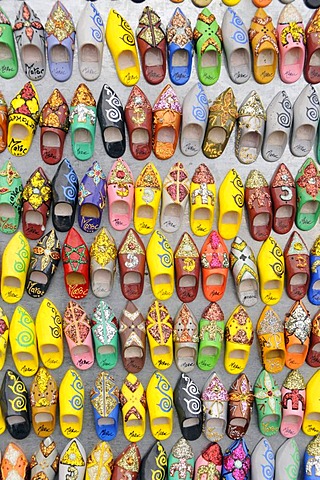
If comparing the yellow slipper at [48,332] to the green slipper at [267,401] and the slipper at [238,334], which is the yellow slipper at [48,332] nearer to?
the slipper at [238,334]

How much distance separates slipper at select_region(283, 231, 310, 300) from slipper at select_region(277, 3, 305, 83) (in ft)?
1.55

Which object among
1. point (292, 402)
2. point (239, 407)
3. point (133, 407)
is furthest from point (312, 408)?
point (133, 407)

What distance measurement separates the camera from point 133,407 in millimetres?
2008

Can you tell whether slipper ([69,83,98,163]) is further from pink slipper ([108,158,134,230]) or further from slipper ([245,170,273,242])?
slipper ([245,170,273,242])

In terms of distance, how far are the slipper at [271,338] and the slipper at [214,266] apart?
0.49ft

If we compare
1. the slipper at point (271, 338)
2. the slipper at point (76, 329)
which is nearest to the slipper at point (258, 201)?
the slipper at point (271, 338)

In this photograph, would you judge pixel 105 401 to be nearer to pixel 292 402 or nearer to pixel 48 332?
pixel 48 332

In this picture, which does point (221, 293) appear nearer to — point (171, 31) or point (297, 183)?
point (297, 183)

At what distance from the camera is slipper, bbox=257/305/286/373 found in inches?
80.0

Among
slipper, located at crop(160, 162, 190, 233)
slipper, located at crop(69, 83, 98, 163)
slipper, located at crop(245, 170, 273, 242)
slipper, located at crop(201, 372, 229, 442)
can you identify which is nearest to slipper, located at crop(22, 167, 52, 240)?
slipper, located at crop(69, 83, 98, 163)

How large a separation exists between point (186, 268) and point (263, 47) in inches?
26.0

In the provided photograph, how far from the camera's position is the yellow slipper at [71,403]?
1982 millimetres

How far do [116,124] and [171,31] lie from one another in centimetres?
30

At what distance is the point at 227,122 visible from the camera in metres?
1.95
